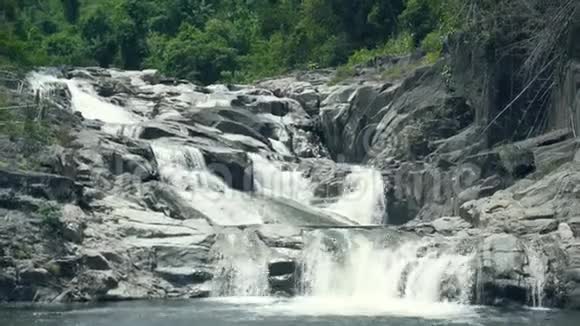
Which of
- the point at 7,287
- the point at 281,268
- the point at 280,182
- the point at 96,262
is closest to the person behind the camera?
the point at 7,287

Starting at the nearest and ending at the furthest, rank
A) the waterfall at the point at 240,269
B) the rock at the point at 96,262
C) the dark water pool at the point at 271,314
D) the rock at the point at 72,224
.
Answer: the dark water pool at the point at 271,314 → the rock at the point at 96,262 → the rock at the point at 72,224 → the waterfall at the point at 240,269

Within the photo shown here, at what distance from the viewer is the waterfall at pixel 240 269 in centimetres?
2712

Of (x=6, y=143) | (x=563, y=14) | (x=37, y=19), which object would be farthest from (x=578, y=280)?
(x=37, y=19)

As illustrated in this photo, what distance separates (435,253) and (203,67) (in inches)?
1316

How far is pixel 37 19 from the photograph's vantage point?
73.4 meters

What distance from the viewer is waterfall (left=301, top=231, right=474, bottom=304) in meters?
26.2

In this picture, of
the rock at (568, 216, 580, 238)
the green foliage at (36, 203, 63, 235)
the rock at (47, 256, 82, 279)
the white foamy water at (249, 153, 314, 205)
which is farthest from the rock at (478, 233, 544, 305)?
the white foamy water at (249, 153, 314, 205)

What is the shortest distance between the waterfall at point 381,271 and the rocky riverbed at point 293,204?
0.04 metres

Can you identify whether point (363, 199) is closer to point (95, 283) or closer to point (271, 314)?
point (95, 283)

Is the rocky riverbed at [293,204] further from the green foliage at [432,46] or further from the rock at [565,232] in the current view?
the green foliage at [432,46]

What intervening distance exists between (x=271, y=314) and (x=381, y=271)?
15.2 ft

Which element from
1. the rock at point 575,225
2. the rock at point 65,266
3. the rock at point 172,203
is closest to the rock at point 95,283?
the rock at point 65,266

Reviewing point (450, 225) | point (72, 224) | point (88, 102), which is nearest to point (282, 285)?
point (450, 225)

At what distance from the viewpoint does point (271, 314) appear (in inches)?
930
